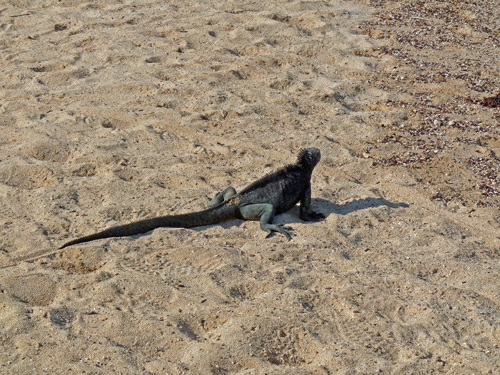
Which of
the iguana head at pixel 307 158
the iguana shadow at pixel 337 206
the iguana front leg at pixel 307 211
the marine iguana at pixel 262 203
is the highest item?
the iguana head at pixel 307 158

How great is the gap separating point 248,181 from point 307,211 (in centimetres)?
66

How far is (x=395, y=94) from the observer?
24.0 ft

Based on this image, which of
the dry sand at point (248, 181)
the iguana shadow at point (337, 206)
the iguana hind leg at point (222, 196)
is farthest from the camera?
the iguana shadow at point (337, 206)

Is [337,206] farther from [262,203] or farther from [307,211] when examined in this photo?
[262,203]

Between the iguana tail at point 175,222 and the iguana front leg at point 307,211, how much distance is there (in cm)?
51

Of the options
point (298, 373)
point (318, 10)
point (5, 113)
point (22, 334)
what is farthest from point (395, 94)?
point (22, 334)

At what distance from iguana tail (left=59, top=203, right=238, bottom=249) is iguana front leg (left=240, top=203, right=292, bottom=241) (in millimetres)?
81

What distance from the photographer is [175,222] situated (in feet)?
16.1

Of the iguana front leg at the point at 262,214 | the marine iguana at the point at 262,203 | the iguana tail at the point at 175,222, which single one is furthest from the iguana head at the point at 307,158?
the iguana tail at the point at 175,222

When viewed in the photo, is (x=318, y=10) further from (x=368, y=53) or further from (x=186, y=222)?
(x=186, y=222)

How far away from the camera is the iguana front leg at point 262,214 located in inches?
197

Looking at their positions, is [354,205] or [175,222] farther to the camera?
[354,205]

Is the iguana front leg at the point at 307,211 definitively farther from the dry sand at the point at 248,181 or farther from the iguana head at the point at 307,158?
the iguana head at the point at 307,158

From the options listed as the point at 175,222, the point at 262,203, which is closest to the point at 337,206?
the point at 262,203
